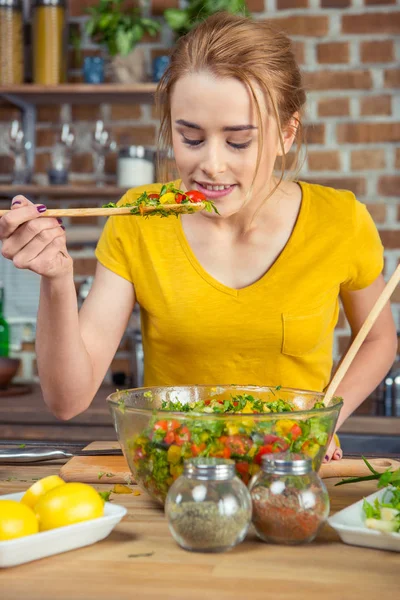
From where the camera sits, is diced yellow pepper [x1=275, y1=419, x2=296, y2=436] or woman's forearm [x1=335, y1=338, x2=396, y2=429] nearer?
diced yellow pepper [x1=275, y1=419, x2=296, y2=436]

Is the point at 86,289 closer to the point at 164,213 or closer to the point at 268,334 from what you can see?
the point at 268,334

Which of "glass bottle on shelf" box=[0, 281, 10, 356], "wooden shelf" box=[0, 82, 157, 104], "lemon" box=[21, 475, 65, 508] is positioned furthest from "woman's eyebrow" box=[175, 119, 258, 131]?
"glass bottle on shelf" box=[0, 281, 10, 356]

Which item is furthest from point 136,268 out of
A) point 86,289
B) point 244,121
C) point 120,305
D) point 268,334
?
point 86,289

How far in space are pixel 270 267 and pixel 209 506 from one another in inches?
35.4

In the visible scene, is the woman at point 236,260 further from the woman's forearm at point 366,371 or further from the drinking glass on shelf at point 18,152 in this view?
the drinking glass on shelf at point 18,152

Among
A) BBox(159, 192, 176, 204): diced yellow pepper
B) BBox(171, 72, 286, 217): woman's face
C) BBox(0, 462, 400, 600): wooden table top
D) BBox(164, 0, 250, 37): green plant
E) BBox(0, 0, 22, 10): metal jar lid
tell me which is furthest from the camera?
BBox(0, 0, 22, 10): metal jar lid

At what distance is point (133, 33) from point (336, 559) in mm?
2225

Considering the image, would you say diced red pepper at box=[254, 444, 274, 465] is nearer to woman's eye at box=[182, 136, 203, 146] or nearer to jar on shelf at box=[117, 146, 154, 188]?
woman's eye at box=[182, 136, 203, 146]

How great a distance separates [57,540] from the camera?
83 cm

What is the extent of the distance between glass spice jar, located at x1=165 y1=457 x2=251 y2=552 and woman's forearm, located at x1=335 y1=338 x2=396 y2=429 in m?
0.75

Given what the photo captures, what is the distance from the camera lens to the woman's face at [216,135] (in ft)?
4.39

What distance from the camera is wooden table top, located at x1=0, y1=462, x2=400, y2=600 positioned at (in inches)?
29.0

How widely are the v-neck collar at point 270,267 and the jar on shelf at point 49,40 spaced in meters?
1.33

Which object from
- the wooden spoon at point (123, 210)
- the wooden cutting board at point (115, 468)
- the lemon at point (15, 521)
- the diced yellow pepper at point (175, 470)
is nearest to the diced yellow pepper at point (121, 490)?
the wooden cutting board at point (115, 468)
